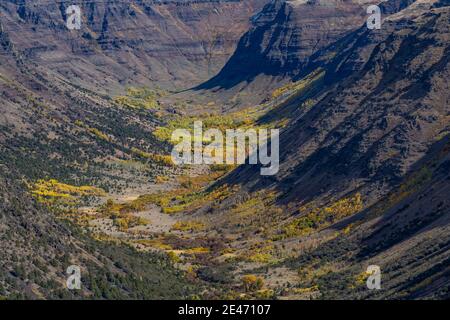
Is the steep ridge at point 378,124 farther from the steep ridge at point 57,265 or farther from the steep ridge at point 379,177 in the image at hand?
the steep ridge at point 57,265

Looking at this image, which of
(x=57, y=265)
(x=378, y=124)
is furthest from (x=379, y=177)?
(x=57, y=265)

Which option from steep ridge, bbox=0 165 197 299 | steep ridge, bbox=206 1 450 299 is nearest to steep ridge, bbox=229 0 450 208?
steep ridge, bbox=206 1 450 299

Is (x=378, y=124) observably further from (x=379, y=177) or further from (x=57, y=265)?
(x=57, y=265)

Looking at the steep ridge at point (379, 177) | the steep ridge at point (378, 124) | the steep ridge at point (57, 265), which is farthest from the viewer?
the steep ridge at point (378, 124)

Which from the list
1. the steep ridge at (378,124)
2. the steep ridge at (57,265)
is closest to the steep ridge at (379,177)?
the steep ridge at (378,124)

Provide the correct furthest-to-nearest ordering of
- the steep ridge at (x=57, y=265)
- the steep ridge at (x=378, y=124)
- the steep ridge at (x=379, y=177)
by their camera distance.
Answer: the steep ridge at (x=378, y=124), the steep ridge at (x=379, y=177), the steep ridge at (x=57, y=265)

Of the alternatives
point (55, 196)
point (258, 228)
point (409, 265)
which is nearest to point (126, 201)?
point (55, 196)

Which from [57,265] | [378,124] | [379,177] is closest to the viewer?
[57,265]

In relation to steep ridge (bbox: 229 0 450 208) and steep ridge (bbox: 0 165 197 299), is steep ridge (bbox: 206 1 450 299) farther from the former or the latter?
steep ridge (bbox: 0 165 197 299)

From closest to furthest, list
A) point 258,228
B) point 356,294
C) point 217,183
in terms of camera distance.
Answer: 1. point 356,294
2. point 258,228
3. point 217,183
